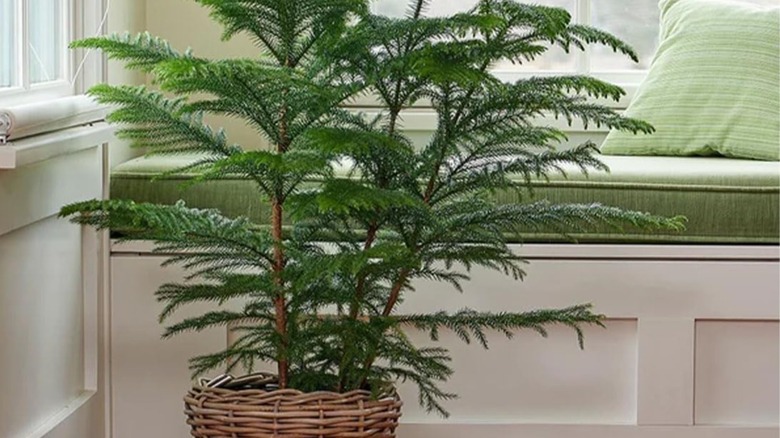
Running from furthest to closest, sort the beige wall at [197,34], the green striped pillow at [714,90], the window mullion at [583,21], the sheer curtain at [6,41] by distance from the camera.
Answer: the window mullion at [583,21] → the beige wall at [197,34] → the green striped pillow at [714,90] → the sheer curtain at [6,41]

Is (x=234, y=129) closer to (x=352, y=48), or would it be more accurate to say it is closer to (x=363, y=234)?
(x=363, y=234)

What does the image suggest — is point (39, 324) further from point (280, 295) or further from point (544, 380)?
point (544, 380)

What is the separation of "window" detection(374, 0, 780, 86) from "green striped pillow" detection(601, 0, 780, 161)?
0.24 meters

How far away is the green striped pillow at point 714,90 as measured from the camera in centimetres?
300

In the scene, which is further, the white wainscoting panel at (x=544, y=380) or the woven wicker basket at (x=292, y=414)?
the white wainscoting panel at (x=544, y=380)

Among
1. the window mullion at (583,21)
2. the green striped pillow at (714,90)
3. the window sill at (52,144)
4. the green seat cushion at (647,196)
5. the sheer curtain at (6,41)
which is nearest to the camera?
the window sill at (52,144)

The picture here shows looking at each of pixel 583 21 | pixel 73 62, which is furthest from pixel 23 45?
pixel 583 21

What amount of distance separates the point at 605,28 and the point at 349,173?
1608mm

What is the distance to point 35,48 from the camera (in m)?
2.33

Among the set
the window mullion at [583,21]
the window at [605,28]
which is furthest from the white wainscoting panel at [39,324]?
the window mullion at [583,21]

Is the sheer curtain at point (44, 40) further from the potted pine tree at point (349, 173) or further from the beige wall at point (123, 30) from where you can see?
the potted pine tree at point (349, 173)

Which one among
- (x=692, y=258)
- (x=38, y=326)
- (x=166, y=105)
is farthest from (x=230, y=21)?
(x=692, y=258)

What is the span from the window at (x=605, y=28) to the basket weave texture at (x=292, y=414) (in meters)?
1.56

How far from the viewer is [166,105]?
6.76 ft
